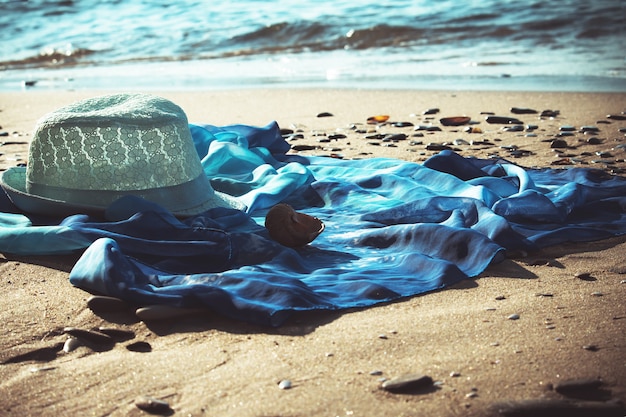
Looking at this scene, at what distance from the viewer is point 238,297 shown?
307cm

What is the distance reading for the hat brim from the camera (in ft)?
13.3

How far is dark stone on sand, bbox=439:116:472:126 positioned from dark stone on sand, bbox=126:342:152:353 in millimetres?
4657

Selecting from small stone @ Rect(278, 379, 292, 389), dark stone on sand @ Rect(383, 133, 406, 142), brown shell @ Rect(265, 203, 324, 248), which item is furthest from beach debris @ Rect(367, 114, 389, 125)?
small stone @ Rect(278, 379, 292, 389)

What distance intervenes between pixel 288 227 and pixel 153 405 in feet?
5.19

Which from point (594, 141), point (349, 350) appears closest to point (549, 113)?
point (594, 141)

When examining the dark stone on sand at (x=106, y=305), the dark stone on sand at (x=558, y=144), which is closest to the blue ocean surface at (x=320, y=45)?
the dark stone on sand at (x=558, y=144)

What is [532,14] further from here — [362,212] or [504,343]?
[504,343]

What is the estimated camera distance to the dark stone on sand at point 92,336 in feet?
9.45

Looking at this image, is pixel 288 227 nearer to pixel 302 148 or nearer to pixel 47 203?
pixel 47 203

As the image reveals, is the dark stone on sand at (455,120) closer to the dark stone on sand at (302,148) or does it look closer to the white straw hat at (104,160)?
the dark stone on sand at (302,148)

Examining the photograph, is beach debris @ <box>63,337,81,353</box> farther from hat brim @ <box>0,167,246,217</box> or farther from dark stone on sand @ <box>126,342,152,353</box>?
hat brim @ <box>0,167,246,217</box>

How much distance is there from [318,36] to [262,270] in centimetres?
1217

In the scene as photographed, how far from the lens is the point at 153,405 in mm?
2371

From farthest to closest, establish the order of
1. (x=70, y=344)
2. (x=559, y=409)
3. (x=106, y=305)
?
1. (x=106, y=305)
2. (x=70, y=344)
3. (x=559, y=409)
